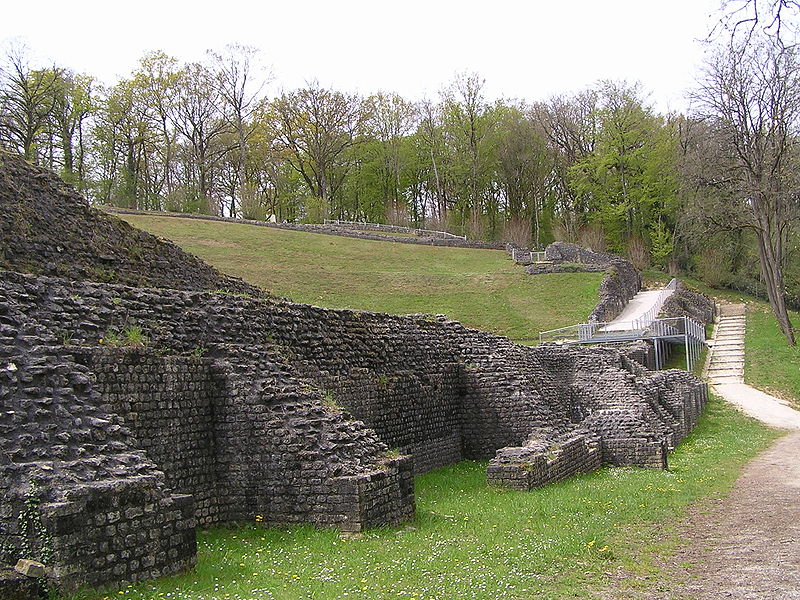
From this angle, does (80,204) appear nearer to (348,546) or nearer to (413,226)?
(348,546)

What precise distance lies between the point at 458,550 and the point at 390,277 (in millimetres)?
35075

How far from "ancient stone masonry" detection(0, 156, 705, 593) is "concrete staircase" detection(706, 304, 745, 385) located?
15.4 m

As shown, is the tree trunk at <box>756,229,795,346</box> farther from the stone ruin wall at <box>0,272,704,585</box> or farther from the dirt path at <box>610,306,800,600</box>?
the stone ruin wall at <box>0,272,704,585</box>

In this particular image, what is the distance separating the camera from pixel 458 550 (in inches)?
362

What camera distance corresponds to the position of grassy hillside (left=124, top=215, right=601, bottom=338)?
38.1 m

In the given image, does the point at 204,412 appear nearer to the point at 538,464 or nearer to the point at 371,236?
the point at 538,464

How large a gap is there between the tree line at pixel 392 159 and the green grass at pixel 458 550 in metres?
38.0

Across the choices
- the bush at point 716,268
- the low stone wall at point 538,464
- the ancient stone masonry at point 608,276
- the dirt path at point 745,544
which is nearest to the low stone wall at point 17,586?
the dirt path at point 745,544

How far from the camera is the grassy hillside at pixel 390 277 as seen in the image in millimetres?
38094

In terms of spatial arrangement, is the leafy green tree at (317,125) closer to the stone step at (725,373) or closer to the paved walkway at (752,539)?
the stone step at (725,373)

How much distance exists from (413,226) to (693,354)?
111ft

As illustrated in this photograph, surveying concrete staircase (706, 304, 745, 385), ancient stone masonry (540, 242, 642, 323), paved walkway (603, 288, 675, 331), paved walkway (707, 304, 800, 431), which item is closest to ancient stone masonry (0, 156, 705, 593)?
paved walkway (707, 304, 800, 431)

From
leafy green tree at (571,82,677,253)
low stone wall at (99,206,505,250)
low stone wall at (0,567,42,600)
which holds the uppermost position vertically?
leafy green tree at (571,82,677,253)

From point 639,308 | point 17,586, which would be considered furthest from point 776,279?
point 17,586
